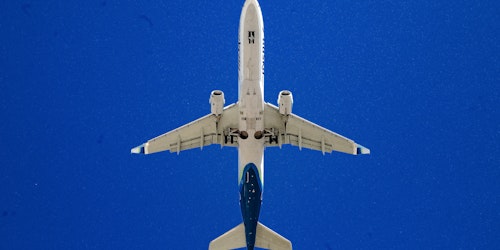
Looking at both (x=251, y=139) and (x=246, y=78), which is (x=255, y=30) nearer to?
Answer: (x=246, y=78)

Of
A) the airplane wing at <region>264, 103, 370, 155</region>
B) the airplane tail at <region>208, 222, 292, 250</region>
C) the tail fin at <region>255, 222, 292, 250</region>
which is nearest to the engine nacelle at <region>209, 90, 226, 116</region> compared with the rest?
the airplane wing at <region>264, 103, 370, 155</region>

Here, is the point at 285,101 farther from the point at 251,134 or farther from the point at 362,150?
the point at 362,150

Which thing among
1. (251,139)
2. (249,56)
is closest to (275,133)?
(251,139)

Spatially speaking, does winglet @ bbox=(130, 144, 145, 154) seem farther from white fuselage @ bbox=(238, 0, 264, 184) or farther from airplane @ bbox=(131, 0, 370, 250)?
white fuselage @ bbox=(238, 0, 264, 184)

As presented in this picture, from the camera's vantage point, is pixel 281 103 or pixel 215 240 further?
pixel 215 240

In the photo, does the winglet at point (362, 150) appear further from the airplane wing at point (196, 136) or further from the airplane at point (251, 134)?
the airplane wing at point (196, 136)

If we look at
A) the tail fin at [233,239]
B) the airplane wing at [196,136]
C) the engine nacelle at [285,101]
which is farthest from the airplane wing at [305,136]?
the tail fin at [233,239]

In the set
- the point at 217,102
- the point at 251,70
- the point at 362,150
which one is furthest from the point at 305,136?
the point at 251,70
